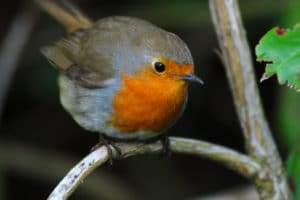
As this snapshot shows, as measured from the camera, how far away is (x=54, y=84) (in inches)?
191

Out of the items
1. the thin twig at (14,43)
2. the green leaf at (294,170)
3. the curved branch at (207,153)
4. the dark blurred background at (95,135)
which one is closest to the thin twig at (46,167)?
A: the dark blurred background at (95,135)

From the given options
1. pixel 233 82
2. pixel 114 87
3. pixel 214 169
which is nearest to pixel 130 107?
pixel 114 87

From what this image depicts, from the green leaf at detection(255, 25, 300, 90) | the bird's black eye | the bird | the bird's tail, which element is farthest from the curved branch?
the bird's tail

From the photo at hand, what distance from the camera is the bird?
121 inches

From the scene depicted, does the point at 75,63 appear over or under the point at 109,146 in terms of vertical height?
over

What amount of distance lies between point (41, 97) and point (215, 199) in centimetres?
169

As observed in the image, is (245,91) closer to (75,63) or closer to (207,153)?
(207,153)

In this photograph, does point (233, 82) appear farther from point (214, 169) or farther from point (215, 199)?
point (214, 169)

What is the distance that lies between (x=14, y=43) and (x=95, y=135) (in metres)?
1.02

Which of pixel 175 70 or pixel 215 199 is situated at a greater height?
pixel 175 70

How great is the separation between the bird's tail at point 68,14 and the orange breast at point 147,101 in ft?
3.69

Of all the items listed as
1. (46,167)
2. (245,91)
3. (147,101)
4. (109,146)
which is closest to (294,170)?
(245,91)

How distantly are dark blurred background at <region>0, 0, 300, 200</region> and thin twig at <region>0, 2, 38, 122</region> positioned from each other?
0.01 m

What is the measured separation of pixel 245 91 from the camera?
9.52 feet
